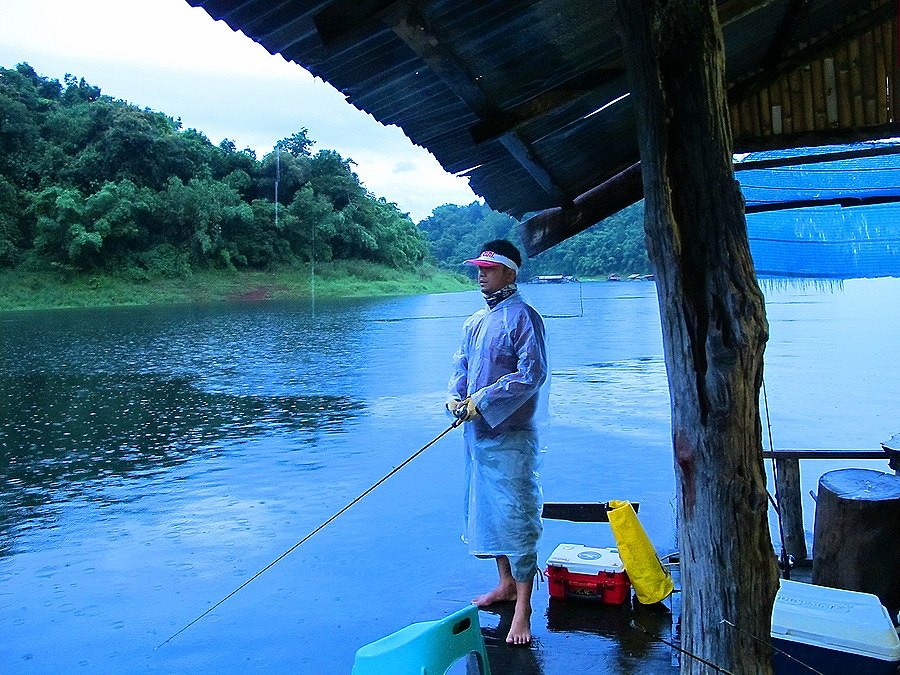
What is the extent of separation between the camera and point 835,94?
12.9 ft

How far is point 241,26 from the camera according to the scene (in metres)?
2.43

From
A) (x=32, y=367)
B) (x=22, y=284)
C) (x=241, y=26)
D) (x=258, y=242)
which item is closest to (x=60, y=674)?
(x=241, y=26)

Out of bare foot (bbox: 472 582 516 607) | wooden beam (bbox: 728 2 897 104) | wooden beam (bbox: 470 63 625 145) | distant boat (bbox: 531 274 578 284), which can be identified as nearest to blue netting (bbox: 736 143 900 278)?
wooden beam (bbox: 728 2 897 104)

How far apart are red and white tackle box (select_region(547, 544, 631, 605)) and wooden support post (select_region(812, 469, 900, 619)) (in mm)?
887

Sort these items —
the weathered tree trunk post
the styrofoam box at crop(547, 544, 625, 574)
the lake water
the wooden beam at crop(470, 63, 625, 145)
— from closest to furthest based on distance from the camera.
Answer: the weathered tree trunk post, the wooden beam at crop(470, 63, 625, 145), the styrofoam box at crop(547, 544, 625, 574), the lake water

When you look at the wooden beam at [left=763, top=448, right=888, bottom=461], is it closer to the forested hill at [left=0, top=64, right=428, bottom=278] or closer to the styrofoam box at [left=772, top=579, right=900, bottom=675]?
the styrofoam box at [left=772, top=579, right=900, bottom=675]

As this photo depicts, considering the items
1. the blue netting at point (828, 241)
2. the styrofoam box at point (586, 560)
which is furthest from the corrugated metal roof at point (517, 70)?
the styrofoam box at point (586, 560)

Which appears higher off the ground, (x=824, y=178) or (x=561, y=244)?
(x=561, y=244)

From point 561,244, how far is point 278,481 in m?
23.1

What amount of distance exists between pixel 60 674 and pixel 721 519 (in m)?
3.12

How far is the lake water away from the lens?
A: 4.19m

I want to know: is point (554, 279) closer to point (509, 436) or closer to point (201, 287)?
point (201, 287)

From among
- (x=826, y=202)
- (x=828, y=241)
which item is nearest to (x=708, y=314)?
(x=826, y=202)

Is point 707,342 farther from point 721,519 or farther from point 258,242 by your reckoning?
point 258,242
